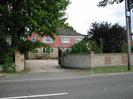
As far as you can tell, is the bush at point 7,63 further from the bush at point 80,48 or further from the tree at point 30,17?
the bush at point 80,48

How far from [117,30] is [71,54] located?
8.27m

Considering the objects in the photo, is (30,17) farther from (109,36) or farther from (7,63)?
(109,36)

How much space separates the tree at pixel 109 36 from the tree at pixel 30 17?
251 inches

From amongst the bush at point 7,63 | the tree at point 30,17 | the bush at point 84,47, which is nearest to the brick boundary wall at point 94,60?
the bush at point 84,47

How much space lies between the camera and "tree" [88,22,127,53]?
40.1 m

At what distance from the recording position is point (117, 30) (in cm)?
4078

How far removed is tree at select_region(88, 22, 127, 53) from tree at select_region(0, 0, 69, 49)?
6379mm

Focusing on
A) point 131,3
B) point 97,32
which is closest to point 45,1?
point 97,32

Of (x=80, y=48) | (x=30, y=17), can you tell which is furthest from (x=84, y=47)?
(x=30, y=17)

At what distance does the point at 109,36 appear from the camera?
40.5 meters

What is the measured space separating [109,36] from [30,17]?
11865mm

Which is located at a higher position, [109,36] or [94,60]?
[109,36]

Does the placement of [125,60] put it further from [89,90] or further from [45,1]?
[89,90]

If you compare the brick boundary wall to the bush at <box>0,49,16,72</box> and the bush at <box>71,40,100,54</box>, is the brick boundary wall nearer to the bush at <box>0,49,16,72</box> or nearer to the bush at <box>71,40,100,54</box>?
the bush at <box>71,40,100,54</box>
